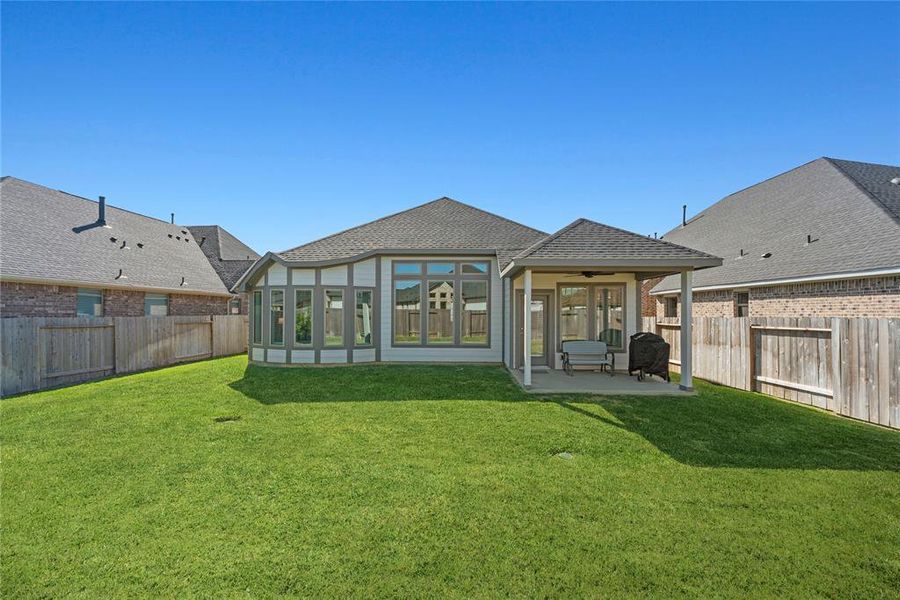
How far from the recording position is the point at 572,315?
1212cm

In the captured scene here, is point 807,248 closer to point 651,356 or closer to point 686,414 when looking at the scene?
point 651,356

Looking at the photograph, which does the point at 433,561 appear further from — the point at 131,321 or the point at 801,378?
the point at 131,321

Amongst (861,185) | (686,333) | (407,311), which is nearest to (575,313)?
(686,333)

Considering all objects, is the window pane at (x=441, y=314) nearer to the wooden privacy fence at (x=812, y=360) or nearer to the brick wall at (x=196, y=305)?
the wooden privacy fence at (x=812, y=360)

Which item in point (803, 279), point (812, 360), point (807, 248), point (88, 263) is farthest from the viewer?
point (88, 263)

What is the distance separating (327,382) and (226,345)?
32.3 ft

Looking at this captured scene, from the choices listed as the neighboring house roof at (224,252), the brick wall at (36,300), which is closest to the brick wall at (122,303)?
the brick wall at (36,300)

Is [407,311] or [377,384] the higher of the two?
[407,311]

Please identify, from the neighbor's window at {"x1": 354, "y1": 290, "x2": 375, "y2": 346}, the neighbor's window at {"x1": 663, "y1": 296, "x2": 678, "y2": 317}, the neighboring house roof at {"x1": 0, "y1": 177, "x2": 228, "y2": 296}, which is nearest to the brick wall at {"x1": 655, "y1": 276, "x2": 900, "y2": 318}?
the neighbor's window at {"x1": 663, "y1": 296, "x2": 678, "y2": 317}

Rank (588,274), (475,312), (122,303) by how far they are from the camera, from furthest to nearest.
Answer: (122,303) < (475,312) < (588,274)

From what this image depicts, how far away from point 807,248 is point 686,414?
7.63 metres

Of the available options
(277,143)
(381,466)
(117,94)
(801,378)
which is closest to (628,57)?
(801,378)

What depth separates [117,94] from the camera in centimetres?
1164

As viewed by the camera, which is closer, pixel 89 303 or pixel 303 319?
pixel 303 319
